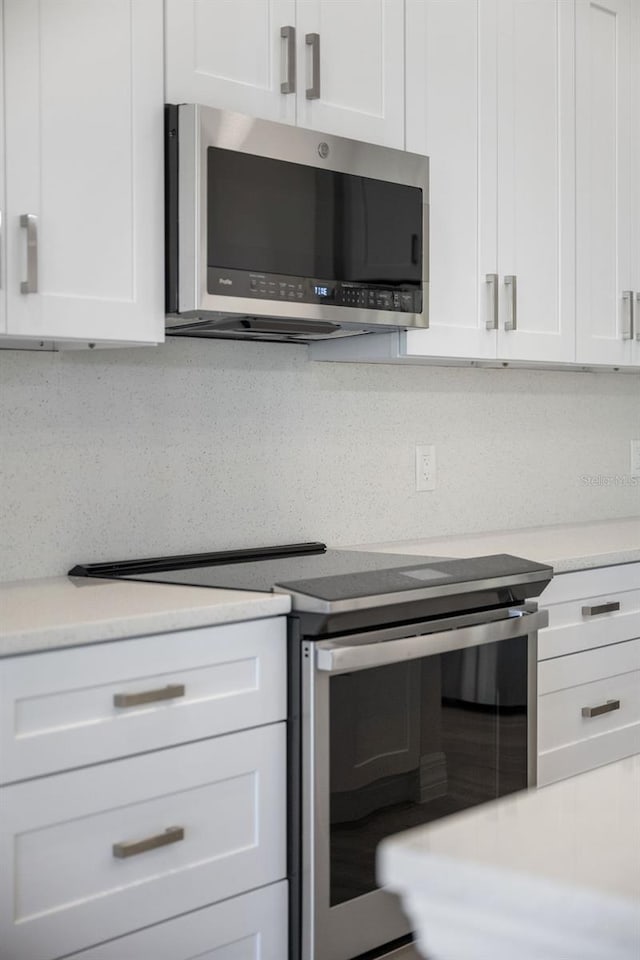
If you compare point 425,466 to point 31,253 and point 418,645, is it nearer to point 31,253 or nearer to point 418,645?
point 418,645

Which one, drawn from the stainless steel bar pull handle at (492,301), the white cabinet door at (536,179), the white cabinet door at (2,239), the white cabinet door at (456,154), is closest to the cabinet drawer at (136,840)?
the white cabinet door at (2,239)

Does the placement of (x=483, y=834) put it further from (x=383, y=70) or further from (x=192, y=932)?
(x=383, y=70)

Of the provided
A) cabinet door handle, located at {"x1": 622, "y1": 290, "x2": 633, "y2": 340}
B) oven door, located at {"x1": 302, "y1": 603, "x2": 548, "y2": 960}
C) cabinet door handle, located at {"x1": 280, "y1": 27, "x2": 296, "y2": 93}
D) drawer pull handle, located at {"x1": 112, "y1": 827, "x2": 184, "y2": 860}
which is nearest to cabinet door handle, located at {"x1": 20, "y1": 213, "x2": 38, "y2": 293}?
cabinet door handle, located at {"x1": 280, "y1": 27, "x2": 296, "y2": 93}

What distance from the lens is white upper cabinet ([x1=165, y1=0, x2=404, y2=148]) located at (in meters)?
2.12

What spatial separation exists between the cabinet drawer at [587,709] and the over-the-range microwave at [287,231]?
0.98 metres

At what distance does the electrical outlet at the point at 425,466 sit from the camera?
3.05 meters

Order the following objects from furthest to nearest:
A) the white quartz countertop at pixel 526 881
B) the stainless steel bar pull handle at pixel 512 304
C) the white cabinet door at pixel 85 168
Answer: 1. the stainless steel bar pull handle at pixel 512 304
2. the white cabinet door at pixel 85 168
3. the white quartz countertop at pixel 526 881

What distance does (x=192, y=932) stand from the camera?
1.86 meters

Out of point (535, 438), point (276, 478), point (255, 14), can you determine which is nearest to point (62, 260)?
point (255, 14)

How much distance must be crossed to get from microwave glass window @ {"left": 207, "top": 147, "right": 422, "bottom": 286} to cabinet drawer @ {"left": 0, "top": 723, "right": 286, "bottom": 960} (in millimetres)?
969

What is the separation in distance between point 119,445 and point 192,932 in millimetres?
1047

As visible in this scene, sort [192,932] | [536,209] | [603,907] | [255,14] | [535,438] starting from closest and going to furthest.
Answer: [603,907]
[192,932]
[255,14]
[536,209]
[535,438]

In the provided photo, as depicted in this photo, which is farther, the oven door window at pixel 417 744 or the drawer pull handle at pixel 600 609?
the drawer pull handle at pixel 600 609

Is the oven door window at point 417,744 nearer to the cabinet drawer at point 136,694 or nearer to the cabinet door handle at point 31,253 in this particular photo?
the cabinet drawer at point 136,694
